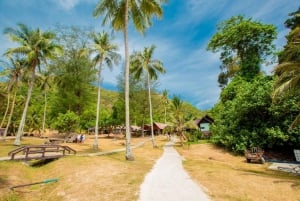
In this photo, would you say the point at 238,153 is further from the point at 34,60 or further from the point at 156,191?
the point at 34,60

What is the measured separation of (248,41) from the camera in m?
27.0

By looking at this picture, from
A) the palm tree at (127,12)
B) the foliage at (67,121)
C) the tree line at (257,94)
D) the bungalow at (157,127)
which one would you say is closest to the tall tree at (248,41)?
the tree line at (257,94)

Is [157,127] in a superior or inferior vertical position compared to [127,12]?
inferior

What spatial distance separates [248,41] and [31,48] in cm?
2774

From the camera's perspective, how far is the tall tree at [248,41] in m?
25.5

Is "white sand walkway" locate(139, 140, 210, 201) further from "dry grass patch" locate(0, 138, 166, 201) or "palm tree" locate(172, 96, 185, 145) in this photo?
"palm tree" locate(172, 96, 185, 145)

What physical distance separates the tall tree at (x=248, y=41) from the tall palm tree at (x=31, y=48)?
23.8m

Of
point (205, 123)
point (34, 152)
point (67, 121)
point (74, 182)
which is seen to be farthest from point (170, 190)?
point (205, 123)

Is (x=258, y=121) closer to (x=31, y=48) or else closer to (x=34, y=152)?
(x=34, y=152)

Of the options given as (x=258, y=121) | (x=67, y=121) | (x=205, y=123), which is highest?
(x=205, y=123)

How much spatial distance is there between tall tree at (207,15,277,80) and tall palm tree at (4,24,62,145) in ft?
77.9

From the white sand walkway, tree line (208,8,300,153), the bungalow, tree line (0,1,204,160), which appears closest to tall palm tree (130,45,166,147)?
tree line (0,1,204,160)

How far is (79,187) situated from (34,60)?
1844 cm

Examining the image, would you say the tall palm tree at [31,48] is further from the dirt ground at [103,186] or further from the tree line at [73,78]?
the dirt ground at [103,186]
